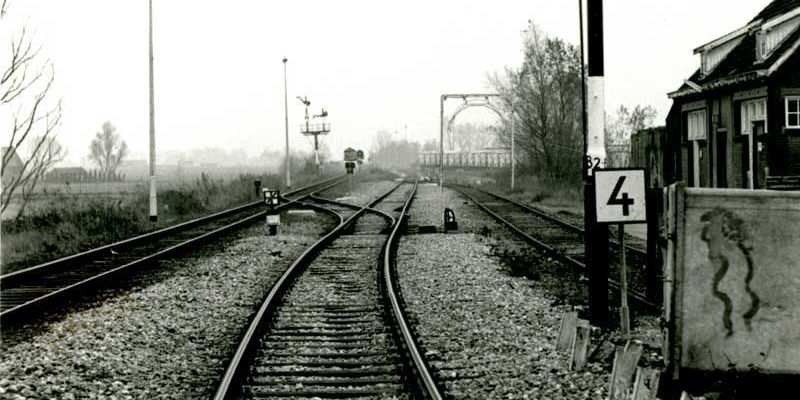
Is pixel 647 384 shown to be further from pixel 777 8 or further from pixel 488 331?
pixel 777 8

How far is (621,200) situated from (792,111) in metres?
17.9

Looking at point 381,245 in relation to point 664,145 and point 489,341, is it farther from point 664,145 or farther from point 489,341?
point 664,145

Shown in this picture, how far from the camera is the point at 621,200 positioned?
7301mm

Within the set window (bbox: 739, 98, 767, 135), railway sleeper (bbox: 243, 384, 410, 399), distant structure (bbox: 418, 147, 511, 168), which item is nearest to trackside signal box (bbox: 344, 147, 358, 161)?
window (bbox: 739, 98, 767, 135)

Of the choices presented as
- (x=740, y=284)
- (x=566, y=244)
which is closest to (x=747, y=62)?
(x=566, y=244)

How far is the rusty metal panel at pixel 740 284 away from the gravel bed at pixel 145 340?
3.65 m

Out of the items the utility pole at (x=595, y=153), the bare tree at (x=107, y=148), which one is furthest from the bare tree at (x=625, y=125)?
the bare tree at (x=107, y=148)

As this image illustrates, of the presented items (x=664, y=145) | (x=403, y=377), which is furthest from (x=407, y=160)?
(x=403, y=377)

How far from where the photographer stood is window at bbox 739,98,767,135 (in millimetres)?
23400

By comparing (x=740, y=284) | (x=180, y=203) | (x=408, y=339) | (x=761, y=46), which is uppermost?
(x=761, y=46)

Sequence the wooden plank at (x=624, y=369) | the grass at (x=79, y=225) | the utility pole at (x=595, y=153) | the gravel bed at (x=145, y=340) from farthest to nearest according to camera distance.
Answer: the grass at (x=79, y=225) → the utility pole at (x=595, y=153) → the gravel bed at (x=145, y=340) → the wooden plank at (x=624, y=369)

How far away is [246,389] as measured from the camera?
6.38 metres

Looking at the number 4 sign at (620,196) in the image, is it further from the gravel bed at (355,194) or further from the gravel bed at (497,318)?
the gravel bed at (355,194)

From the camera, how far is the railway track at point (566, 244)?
1113 centimetres
